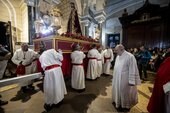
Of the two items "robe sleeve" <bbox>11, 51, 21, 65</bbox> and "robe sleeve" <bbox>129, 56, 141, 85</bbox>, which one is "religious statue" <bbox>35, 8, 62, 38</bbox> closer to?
"robe sleeve" <bbox>11, 51, 21, 65</bbox>

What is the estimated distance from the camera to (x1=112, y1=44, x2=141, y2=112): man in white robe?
9.75 ft

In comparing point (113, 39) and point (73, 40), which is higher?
point (113, 39)

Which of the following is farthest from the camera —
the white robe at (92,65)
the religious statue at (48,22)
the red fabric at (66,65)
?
the white robe at (92,65)

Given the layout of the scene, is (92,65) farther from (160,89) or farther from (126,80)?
(160,89)

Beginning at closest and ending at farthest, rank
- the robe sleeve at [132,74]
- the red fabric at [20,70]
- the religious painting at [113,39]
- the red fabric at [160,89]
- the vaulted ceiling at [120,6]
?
1. the red fabric at [160,89]
2. the robe sleeve at [132,74]
3. the red fabric at [20,70]
4. the vaulted ceiling at [120,6]
5. the religious painting at [113,39]

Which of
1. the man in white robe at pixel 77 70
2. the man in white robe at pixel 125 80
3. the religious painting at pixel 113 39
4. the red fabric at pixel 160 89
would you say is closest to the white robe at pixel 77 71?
the man in white robe at pixel 77 70

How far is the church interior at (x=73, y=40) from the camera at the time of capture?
3527 millimetres

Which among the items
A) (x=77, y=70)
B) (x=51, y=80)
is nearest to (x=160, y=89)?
(x=51, y=80)

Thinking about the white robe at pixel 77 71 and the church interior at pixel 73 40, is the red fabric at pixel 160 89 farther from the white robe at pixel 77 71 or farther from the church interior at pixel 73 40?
the white robe at pixel 77 71

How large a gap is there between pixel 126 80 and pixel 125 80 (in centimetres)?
2

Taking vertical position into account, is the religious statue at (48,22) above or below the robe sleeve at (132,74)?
above

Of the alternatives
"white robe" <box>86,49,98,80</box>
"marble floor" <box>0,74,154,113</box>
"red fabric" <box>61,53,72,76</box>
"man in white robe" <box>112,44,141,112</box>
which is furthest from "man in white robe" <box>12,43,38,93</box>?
"man in white robe" <box>112,44,141,112</box>

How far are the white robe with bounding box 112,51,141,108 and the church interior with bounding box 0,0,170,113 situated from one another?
0.28 meters

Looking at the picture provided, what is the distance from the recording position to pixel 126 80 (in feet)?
10.0
